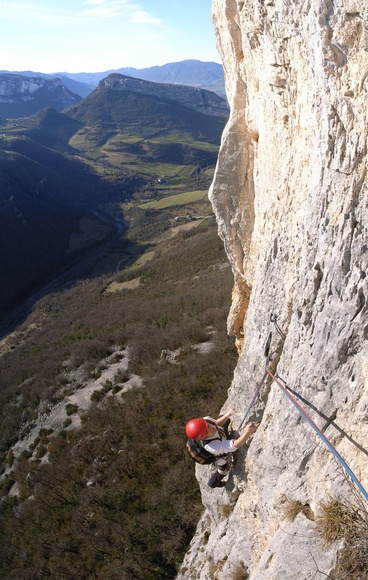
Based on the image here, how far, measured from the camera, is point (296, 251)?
19.9 ft

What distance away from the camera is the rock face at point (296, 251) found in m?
4.67

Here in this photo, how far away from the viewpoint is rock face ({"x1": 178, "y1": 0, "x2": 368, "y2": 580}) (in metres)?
4.67

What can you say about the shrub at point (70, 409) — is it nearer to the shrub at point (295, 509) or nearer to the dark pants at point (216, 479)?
the dark pants at point (216, 479)

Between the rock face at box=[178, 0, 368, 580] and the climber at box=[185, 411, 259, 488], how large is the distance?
0.84 ft

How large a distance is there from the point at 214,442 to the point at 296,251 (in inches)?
169

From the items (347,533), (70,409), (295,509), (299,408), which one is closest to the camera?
(347,533)

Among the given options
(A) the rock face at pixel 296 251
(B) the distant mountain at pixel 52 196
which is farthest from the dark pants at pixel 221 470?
(B) the distant mountain at pixel 52 196

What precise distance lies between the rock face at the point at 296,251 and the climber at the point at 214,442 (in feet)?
Answer: 0.84

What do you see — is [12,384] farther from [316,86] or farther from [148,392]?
[316,86]

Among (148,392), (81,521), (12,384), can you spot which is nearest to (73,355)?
(12,384)

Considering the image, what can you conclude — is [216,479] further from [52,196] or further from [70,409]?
[52,196]

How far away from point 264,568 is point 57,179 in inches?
6887

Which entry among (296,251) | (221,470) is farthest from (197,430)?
(296,251)

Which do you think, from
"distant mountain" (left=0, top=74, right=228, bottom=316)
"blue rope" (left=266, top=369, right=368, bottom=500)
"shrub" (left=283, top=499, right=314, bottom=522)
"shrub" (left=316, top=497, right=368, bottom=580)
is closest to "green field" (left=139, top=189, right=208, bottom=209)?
"distant mountain" (left=0, top=74, right=228, bottom=316)
